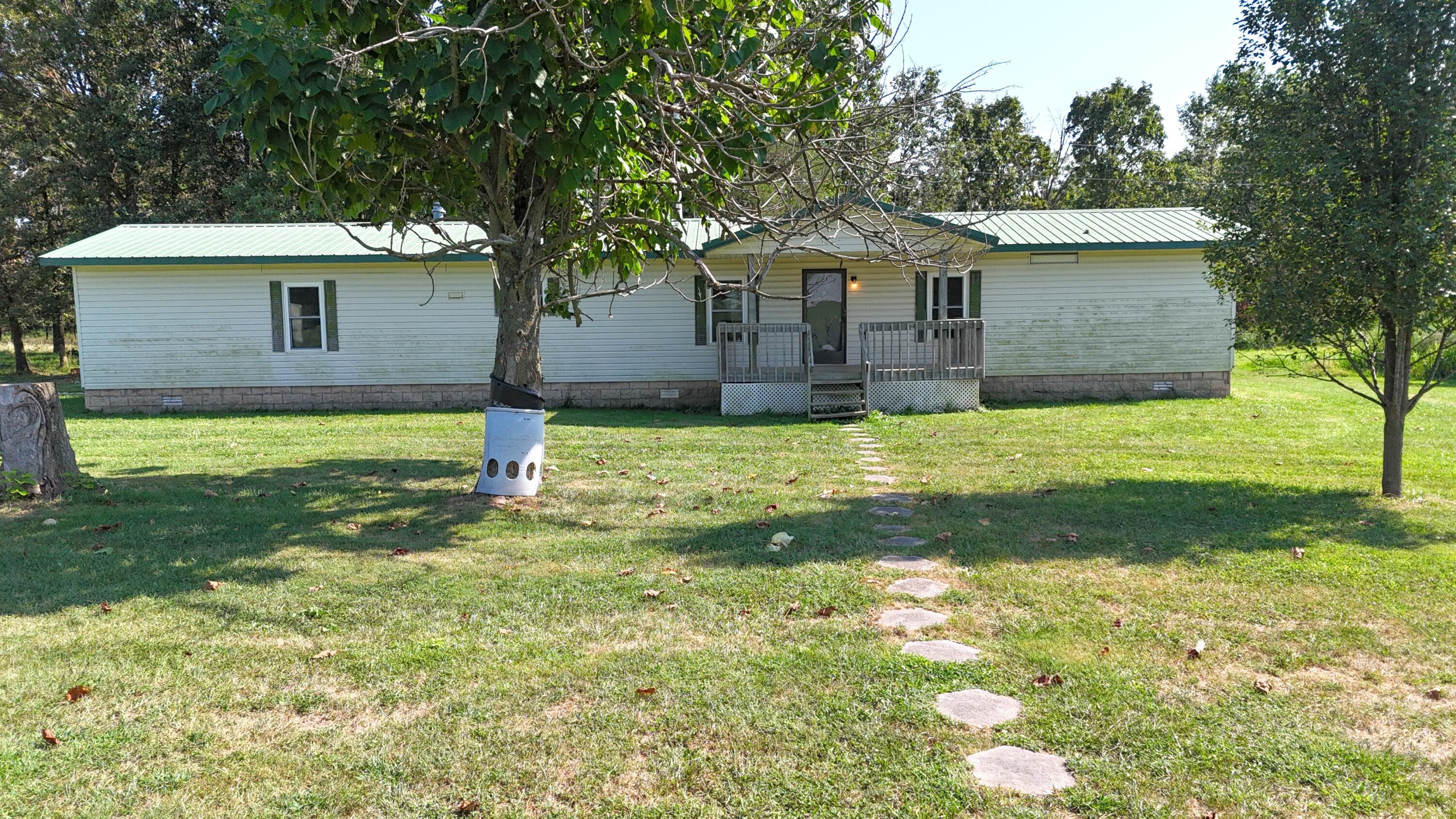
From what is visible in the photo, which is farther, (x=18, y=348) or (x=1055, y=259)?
(x=18, y=348)

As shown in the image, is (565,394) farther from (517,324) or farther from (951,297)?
(517,324)

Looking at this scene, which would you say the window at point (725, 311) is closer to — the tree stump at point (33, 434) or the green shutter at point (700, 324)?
the green shutter at point (700, 324)

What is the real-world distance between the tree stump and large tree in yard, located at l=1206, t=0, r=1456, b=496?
9566 millimetres

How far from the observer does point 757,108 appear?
691 cm

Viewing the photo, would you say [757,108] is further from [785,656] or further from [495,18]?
[785,656]

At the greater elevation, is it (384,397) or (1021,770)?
(384,397)

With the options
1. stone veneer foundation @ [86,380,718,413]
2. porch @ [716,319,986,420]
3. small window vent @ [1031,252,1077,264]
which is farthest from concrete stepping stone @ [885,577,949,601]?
small window vent @ [1031,252,1077,264]

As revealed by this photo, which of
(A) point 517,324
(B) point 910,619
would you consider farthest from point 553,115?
(B) point 910,619

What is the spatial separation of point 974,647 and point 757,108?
4.57 meters

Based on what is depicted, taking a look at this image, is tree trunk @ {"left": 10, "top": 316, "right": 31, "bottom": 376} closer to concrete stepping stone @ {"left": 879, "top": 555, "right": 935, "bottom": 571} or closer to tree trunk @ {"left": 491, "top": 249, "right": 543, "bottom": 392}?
tree trunk @ {"left": 491, "top": 249, "right": 543, "bottom": 392}

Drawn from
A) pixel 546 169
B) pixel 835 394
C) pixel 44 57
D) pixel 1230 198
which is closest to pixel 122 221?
pixel 44 57

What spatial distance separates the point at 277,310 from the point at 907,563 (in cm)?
1426

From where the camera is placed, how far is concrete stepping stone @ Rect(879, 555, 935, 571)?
5.19 m

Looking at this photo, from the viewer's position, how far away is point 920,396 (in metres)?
14.6
